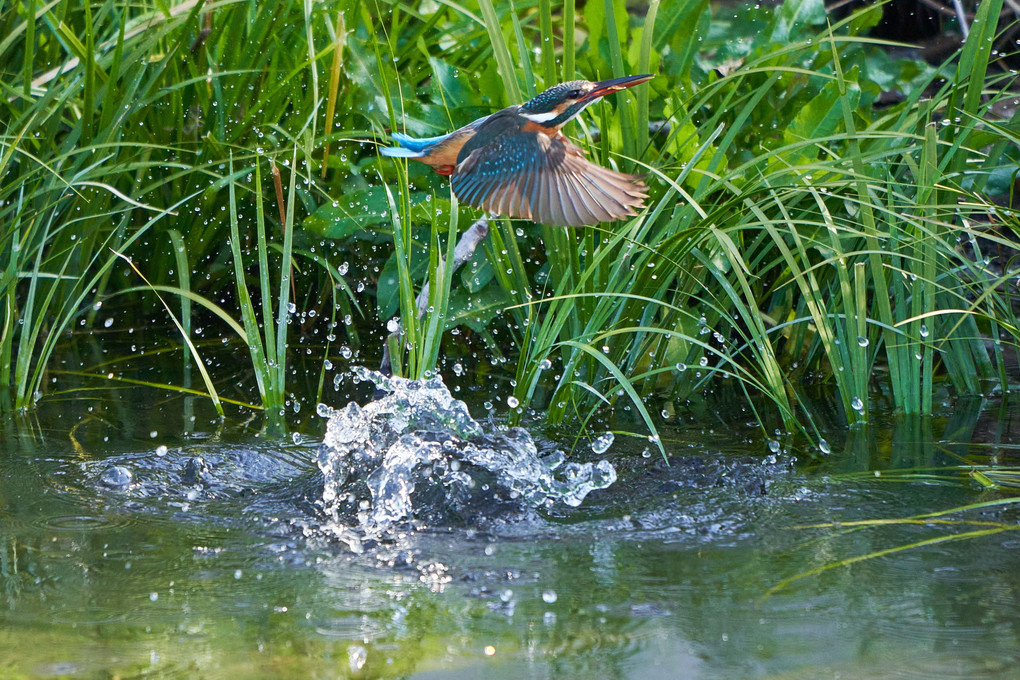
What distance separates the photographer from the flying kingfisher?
2.02 meters

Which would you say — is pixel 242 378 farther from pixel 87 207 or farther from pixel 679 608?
pixel 679 608

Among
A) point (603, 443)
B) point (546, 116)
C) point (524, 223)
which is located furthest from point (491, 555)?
point (524, 223)

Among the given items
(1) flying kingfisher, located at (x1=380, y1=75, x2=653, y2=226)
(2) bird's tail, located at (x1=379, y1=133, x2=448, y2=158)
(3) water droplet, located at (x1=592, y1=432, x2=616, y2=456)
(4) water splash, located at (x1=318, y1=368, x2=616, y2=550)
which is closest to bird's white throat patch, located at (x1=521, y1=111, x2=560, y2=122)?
(1) flying kingfisher, located at (x1=380, y1=75, x2=653, y2=226)

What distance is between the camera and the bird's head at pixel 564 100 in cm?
203

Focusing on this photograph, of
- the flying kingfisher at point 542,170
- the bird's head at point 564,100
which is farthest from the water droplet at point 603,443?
the bird's head at point 564,100

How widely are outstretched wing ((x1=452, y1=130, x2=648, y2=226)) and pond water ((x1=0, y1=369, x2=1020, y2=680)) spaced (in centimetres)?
47

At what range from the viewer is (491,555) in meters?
1.74

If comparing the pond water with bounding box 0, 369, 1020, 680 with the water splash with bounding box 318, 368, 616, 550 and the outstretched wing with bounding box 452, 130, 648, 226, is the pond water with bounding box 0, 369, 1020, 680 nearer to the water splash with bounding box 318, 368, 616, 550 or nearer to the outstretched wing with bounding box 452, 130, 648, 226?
the water splash with bounding box 318, 368, 616, 550

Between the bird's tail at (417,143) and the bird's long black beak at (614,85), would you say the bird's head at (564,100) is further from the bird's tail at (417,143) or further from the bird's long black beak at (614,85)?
the bird's tail at (417,143)

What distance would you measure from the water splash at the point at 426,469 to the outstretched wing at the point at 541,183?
1.35 feet

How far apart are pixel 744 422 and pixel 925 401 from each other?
0.43 m

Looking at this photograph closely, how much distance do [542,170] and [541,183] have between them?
0.11ft

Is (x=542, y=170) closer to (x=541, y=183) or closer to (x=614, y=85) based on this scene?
→ (x=541, y=183)

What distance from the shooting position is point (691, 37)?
126 inches
